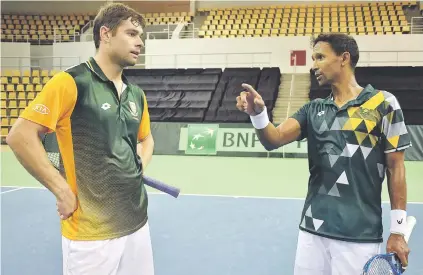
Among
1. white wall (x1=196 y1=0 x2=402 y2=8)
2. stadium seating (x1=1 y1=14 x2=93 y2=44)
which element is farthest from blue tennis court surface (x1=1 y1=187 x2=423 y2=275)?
stadium seating (x1=1 y1=14 x2=93 y2=44)

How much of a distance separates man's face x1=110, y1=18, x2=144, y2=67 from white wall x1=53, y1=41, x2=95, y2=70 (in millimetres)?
20843

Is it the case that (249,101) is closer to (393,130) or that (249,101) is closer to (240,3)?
(393,130)

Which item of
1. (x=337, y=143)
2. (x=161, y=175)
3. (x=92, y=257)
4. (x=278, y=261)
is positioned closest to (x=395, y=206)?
(x=337, y=143)

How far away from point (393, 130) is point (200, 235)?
11.7ft

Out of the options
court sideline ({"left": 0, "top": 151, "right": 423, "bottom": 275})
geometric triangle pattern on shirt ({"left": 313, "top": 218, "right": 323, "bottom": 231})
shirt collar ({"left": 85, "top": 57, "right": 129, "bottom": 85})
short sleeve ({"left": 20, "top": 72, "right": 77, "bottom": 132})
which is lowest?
court sideline ({"left": 0, "top": 151, "right": 423, "bottom": 275})

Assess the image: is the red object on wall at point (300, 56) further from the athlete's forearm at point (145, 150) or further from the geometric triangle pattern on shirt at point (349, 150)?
the geometric triangle pattern on shirt at point (349, 150)

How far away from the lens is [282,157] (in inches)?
565

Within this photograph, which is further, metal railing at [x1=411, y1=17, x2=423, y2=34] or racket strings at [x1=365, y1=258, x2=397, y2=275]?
metal railing at [x1=411, y1=17, x2=423, y2=34]

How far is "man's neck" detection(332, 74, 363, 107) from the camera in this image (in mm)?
2607

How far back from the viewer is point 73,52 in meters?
22.7

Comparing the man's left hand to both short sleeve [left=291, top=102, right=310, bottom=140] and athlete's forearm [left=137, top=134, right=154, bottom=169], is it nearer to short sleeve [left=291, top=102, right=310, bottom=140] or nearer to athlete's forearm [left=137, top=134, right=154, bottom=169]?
short sleeve [left=291, top=102, right=310, bottom=140]

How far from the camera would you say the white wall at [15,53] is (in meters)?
23.2

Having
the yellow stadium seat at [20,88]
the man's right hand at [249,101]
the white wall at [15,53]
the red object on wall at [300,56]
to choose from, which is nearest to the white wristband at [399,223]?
the man's right hand at [249,101]

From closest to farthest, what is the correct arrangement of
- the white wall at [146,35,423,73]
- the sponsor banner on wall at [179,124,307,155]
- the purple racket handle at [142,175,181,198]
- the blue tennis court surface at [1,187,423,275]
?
the purple racket handle at [142,175,181,198]
the blue tennis court surface at [1,187,423,275]
the sponsor banner on wall at [179,124,307,155]
the white wall at [146,35,423,73]
